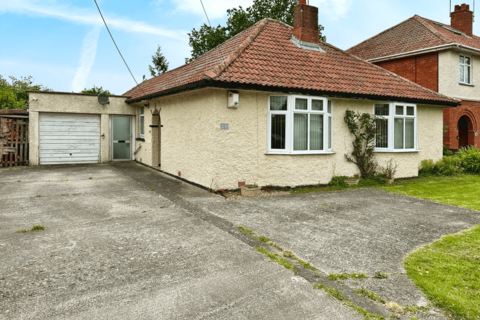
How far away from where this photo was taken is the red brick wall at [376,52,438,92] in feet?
56.8

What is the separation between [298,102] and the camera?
9.62m

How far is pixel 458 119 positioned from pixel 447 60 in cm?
327

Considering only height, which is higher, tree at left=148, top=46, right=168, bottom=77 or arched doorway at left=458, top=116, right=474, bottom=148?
tree at left=148, top=46, right=168, bottom=77

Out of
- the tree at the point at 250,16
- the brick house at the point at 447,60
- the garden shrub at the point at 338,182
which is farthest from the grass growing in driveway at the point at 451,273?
the tree at the point at 250,16

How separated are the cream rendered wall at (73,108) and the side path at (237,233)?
14.5 ft

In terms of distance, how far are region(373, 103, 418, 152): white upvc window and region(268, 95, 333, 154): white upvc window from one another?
8.29 ft

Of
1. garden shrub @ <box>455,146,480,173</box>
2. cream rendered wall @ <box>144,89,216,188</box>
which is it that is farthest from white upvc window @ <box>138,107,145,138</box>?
garden shrub @ <box>455,146,480,173</box>

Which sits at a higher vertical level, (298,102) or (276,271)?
(298,102)

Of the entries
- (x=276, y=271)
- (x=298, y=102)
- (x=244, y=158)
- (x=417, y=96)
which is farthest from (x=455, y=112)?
(x=276, y=271)

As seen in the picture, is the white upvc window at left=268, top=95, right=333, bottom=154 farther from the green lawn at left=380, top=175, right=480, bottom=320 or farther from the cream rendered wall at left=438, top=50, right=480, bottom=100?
the cream rendered wall at left=438, top=50, right=480, bottom=100

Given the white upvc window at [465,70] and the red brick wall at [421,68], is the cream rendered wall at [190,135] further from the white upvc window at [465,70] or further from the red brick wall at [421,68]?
the white upvc window at [465,70]

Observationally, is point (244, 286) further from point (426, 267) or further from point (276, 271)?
point (426, 267)

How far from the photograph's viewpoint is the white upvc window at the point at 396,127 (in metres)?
11.5

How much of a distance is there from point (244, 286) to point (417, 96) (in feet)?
36.3
